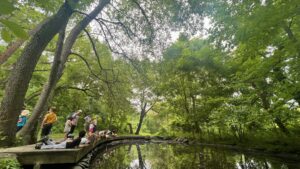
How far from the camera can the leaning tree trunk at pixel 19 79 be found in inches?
213

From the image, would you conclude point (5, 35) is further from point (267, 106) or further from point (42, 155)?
point (267, 106)

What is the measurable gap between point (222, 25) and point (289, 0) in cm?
223

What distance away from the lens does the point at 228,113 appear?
1438 centimetres

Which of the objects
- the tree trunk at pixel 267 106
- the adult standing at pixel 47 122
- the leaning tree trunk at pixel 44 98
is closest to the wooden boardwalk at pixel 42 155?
the leaning tree trunk at pixel 44 98

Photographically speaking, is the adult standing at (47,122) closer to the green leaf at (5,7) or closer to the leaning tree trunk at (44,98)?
the leaning tree trunk at (44,98)

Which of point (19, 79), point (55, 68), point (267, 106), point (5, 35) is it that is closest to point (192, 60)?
point (267, 106)

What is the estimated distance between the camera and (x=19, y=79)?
18.1 ft

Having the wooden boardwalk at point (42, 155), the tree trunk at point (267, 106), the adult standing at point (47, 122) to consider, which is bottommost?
the wooden boardwalk at point (42, 155)

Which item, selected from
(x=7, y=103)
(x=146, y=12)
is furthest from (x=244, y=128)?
(x=7, y=103)

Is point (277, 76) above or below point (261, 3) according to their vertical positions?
below

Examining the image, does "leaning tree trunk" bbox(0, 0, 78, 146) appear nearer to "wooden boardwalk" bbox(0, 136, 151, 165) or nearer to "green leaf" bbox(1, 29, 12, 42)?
"wooden boardwalk" bbox(0, 136, 151, 165)

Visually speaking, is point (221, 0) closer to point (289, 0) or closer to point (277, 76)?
point (289, 0)

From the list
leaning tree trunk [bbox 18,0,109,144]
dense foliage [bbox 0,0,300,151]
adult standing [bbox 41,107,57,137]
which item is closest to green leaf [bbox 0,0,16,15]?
dense foliage [bbox 0,0,300,151]

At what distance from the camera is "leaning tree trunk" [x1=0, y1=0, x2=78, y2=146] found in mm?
5418
